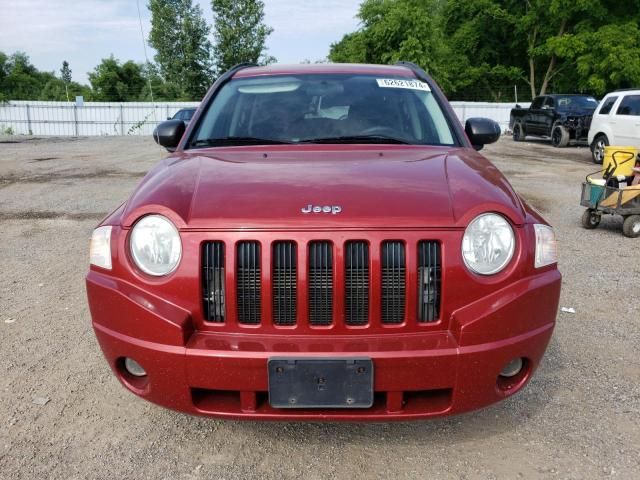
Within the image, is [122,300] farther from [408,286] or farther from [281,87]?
[281,87]

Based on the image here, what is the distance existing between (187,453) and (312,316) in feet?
3.05

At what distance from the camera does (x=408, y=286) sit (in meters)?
2.24

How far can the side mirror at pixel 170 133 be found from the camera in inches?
147

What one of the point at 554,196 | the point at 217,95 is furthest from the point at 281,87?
the point at 554,196

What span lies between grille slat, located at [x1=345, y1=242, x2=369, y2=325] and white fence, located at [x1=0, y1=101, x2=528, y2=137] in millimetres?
33131

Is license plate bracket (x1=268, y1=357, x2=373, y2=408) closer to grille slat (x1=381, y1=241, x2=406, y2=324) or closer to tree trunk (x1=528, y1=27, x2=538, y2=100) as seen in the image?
grille slat (x1=381, y1=241, x2=406, y2=324)

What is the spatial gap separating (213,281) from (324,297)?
0.42 metres

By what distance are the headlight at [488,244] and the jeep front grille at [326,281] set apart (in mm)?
127

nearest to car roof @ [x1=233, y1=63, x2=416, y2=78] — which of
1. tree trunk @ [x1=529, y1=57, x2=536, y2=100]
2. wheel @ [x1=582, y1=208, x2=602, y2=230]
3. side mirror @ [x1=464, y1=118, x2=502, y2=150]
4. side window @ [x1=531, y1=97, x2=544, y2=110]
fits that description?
side mirror @ [x1=464, y1=118, x2=502, y2=150]

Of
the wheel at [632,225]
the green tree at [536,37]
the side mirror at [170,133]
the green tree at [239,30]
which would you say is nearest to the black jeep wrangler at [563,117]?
the green tree at [536,37]

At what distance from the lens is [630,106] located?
14852mm

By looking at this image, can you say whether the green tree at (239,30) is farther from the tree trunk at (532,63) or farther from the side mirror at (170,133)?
the side mirror at (170,133)

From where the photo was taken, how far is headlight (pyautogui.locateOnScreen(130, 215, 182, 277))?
7.58ft

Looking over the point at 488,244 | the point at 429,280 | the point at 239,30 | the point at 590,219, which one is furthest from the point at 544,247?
the point at 239,30
